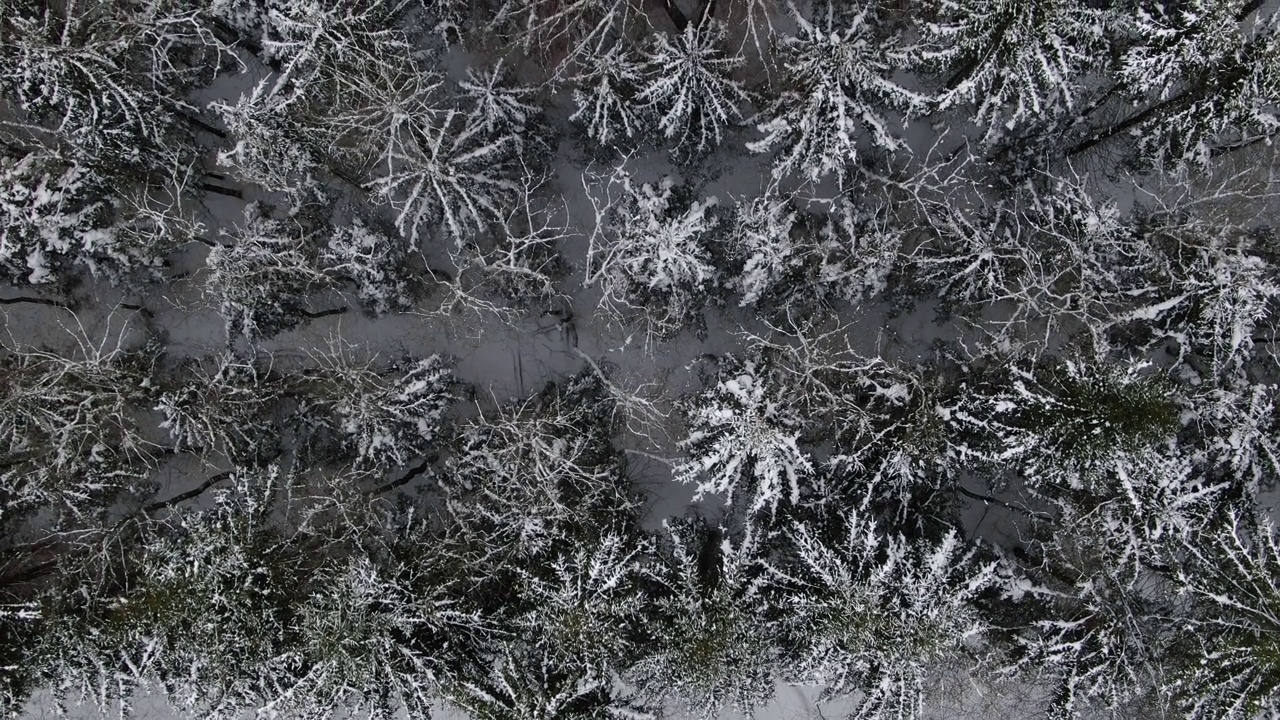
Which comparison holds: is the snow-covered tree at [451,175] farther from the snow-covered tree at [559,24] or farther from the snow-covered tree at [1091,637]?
the snow-covered tree at [1091,637]

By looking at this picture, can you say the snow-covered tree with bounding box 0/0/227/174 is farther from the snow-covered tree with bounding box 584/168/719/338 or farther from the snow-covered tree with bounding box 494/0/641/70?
the snow-covered tree with bounding box 584/168/719/338

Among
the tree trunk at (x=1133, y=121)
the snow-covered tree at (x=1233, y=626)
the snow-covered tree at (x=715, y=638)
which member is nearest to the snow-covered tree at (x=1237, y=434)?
the snow-covered tree at (x=1233, y=626)

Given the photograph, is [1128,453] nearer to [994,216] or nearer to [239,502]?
[994,216]

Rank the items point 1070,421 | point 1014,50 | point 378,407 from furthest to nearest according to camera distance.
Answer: point 378,407, point 1070,421, point 1014,50

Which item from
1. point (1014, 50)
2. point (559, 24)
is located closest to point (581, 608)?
point (559, 24)

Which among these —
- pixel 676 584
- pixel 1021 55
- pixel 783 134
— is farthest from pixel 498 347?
pixel 1021 55

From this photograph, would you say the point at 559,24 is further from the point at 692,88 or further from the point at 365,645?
the point at 365,645

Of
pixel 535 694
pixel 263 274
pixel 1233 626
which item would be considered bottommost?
pixel 535 694

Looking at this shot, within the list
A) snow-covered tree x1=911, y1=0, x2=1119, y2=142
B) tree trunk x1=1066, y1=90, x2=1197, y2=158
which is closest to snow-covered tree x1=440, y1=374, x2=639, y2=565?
snow-covered tree x1=911, y1=0, x2=1119, y2=142
